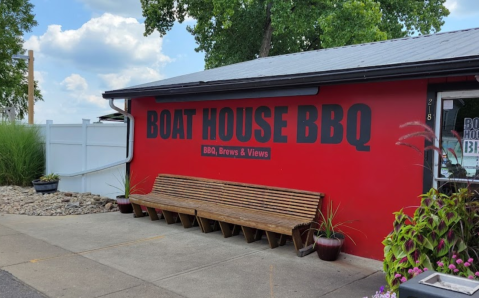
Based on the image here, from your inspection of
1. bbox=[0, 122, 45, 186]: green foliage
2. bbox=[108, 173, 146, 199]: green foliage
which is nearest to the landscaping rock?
bbox=[108, 173, 146, 199]: green foliage

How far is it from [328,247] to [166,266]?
203 cm

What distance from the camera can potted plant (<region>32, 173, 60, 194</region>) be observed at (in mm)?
10258

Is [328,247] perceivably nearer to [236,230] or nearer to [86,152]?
[236,230]

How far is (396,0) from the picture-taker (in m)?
18.1

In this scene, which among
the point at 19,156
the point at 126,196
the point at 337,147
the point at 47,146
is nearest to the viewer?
the point at 337,147

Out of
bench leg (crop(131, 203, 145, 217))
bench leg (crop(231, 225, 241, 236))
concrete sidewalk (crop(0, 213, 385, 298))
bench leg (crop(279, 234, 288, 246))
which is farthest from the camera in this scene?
bench leg (crop(131, 203, 145, 217))

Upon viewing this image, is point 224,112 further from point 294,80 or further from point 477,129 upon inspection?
point 477,129

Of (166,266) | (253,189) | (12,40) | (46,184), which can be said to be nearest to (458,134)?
(253,189)

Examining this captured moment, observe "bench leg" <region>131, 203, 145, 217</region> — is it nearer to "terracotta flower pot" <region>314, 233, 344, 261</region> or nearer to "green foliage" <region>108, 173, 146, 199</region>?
"green foliage" <region>108, 173, 146, 199</region>

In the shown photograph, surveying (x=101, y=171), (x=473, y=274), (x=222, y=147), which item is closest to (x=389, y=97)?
(x=473, y=274)

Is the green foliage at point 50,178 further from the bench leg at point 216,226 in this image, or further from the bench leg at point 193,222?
the bench leg at point 216,226

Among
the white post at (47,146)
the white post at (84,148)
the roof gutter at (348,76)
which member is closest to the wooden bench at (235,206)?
the roof gutter at (348,76)

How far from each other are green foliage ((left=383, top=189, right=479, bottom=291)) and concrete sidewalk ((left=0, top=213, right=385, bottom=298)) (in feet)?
2.31

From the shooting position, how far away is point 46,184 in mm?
10273
